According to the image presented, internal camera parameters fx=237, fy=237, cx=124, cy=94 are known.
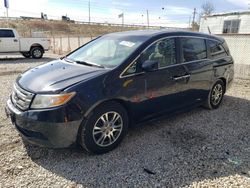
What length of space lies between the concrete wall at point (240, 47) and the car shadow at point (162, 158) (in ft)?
22.8

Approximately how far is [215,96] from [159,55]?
2053 mm

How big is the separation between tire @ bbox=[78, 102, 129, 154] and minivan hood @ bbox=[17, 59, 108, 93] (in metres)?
0.48

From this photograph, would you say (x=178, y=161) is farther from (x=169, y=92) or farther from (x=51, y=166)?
(x=51, y=166)

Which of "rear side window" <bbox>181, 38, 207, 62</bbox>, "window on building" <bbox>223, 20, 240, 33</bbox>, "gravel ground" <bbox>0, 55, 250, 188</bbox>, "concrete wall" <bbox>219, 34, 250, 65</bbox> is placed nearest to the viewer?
"gravel ground" <bbox>0, 55, 250, 188</bbox>

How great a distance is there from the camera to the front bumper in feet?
9.23

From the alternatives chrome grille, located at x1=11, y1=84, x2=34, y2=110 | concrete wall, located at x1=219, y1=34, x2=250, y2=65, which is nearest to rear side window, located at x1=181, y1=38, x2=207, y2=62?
chrome grille, located at x1=11, y1=84, x2=34, y2=110

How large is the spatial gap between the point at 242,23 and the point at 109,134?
14326 millimetres

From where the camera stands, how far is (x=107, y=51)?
3895 millimetres

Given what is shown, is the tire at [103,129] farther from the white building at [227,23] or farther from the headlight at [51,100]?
the white building at [227,23]

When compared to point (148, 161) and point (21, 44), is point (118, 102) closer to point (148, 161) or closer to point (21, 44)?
point (148, 161)

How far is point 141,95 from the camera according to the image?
3525mm

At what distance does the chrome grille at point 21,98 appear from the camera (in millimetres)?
2941

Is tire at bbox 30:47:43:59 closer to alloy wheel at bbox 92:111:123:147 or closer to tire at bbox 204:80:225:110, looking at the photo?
tire at bbox 204:80:225:110

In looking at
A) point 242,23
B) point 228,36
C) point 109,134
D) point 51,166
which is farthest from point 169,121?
point 242,23
